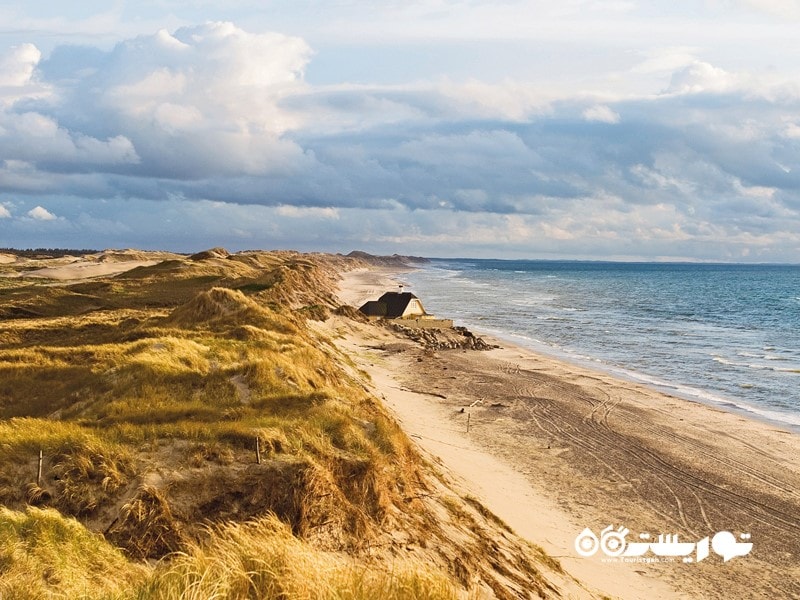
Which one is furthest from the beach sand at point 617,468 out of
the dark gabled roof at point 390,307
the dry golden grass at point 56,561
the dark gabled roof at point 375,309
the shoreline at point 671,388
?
the dark gabled roof at point 375,309

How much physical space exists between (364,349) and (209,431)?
1313 inches

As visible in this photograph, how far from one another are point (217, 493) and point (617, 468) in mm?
16124

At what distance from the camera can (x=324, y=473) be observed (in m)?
11.1

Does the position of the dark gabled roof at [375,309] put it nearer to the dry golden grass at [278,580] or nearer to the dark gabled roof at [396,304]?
the dark gabled roof at [396,304]

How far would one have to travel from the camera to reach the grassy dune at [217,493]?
6.56 m

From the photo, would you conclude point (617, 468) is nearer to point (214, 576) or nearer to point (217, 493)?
point (217, 493)

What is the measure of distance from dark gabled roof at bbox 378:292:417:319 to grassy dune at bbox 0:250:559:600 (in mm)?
37770

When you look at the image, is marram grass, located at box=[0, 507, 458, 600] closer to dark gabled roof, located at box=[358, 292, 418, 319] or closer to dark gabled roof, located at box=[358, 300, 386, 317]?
dark gabled roof, located at box=[358, 292, 418, 319]

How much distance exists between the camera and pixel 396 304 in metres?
58.4

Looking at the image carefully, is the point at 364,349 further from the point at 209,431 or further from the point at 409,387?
the point at 209,431
